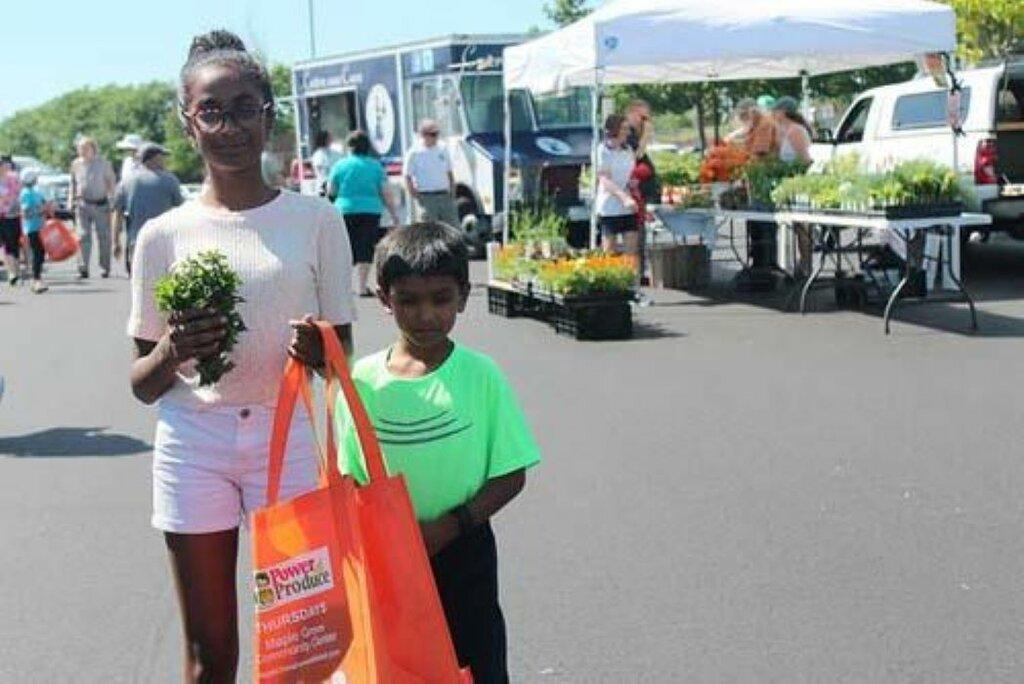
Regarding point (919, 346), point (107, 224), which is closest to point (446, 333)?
point (919, 346)

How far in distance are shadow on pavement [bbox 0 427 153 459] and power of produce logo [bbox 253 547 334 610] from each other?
5.88m

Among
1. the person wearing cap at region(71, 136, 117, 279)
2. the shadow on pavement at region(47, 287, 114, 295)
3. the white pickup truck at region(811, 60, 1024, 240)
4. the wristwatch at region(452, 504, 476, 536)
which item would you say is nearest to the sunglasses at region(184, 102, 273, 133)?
the wristwatch at region(452, 504, 476, 536)

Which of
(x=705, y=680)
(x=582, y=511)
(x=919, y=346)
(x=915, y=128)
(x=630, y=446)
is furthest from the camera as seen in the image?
(x=915, y=128)

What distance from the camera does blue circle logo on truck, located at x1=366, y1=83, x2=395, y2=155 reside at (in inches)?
971

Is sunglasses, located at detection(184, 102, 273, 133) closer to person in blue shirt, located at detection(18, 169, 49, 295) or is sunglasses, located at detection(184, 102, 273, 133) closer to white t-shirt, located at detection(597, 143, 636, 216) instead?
white t-shirt, located at detection(597, 143, 636, 216)

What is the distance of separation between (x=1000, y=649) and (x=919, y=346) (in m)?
6.91

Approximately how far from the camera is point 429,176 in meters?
18.8

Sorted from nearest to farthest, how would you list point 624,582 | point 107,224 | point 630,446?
point 624,582, point 630,446, point 107,224

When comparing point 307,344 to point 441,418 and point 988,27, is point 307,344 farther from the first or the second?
point 988,27

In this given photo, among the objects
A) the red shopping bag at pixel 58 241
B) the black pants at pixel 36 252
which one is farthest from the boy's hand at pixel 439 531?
the red shopping bag at pixel 58 241

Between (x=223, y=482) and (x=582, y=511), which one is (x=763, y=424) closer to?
(x=582, y=511)

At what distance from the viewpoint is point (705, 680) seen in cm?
487

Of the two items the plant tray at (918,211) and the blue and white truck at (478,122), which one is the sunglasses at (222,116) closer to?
the plant tray at (918,211)

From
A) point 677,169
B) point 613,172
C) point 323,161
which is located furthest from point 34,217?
point 677,169
